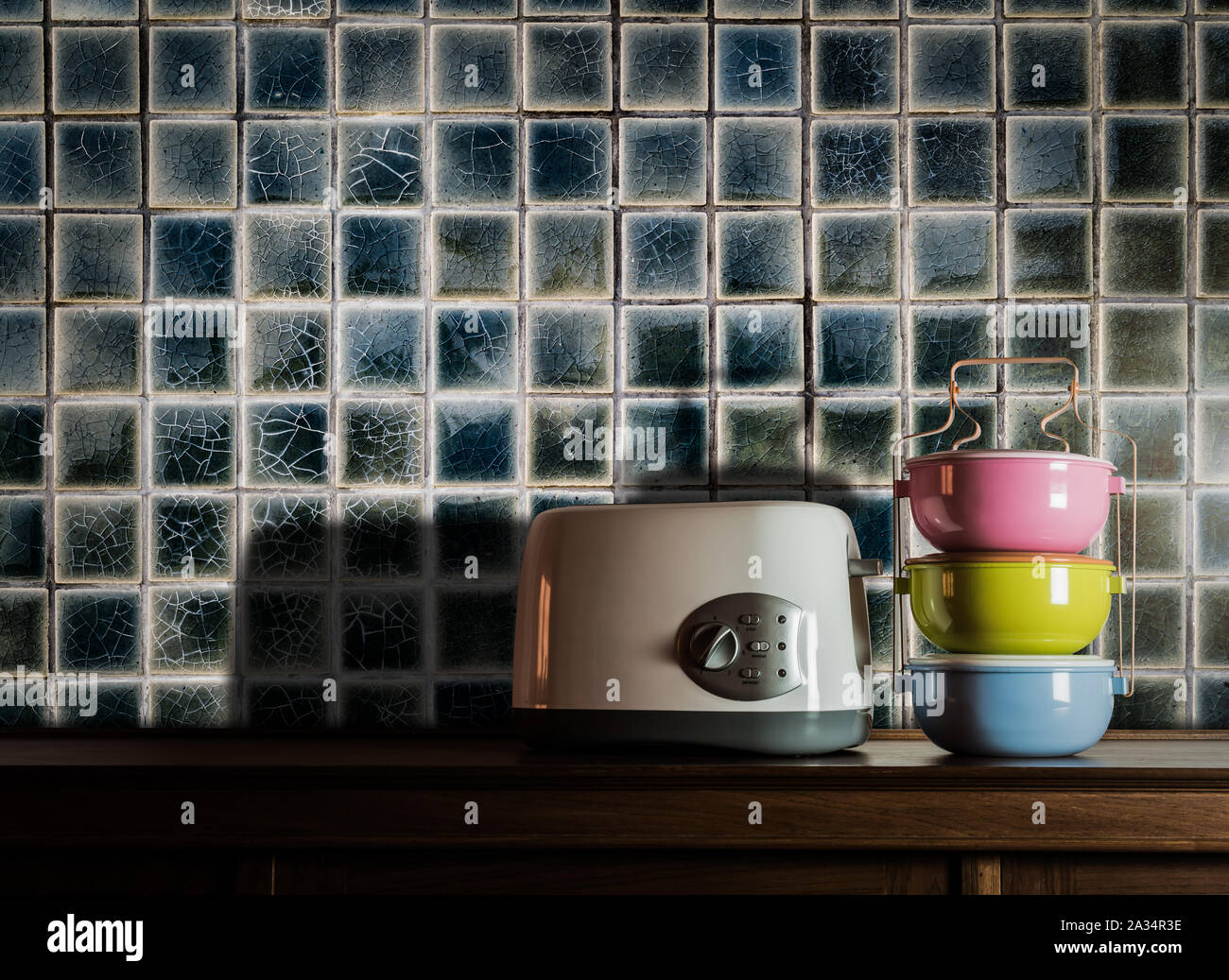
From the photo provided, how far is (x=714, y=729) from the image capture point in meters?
1.04

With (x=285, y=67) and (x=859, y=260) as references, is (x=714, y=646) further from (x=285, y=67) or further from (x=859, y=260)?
(x=285, y=67)

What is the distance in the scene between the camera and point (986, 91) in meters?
1.38

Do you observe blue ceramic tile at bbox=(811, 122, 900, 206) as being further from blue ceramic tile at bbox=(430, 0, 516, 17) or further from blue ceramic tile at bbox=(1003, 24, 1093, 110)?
blue ceramic tile at bbox=(430, 0, 516, 17)

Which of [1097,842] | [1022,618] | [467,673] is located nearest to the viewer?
[1097,842]

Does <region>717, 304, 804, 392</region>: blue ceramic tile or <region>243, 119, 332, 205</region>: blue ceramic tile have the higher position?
<region>243, 119, 332, 205</region>: blue ceramic tile

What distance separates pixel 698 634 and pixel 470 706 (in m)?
0.42

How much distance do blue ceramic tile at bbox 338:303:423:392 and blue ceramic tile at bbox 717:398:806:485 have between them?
0.40 meters

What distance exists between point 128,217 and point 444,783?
89cm

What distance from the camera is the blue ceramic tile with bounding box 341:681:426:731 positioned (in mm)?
1341

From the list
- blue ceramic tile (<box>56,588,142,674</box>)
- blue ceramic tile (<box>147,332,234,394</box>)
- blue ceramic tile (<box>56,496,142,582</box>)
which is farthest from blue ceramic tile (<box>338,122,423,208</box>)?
blue ceramic tile (<box>56,588,142,674</box>)

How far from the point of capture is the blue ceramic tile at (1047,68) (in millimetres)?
1375

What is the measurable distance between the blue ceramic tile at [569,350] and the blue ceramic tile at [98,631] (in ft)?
1.94
